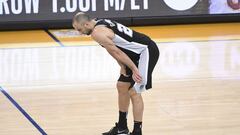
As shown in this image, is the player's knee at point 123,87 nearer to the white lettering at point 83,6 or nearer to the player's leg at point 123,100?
the player's leg at point 123,100

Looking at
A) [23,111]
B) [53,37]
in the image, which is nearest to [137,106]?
[23,111]

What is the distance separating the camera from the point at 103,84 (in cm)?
791

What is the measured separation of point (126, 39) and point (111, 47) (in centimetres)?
26

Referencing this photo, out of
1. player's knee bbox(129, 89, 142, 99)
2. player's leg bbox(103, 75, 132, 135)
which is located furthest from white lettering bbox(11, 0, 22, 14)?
player's knee bbox(129, 89, 142, 99)

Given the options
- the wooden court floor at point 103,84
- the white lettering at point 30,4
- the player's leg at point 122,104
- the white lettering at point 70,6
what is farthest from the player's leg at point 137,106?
the white lettering at point 30,4

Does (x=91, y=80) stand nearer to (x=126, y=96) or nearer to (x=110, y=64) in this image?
(x=110, y=64)

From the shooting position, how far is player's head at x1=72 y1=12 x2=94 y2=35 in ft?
16.1

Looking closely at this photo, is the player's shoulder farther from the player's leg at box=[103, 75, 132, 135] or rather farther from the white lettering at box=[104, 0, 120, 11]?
the white lettering at box=[104, 0, 120, 11]

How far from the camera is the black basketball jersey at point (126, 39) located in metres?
5.11

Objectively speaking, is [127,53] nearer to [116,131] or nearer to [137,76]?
[137,76]

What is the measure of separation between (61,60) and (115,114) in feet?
10.6

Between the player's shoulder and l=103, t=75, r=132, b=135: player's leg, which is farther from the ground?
the player's shoulder

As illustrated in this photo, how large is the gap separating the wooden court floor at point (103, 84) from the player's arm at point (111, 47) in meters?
0.95

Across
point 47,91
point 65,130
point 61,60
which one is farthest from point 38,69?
point 65,130
